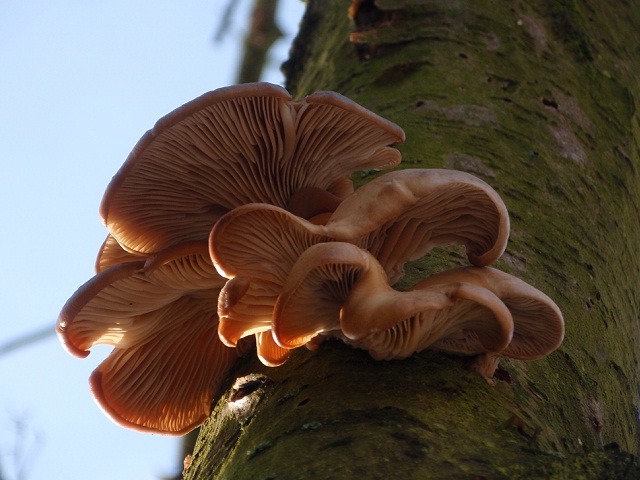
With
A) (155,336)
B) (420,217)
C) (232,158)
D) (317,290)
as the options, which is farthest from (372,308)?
(155,336)

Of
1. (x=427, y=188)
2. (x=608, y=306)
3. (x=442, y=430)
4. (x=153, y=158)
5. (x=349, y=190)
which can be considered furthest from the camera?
(x=608, y=306)

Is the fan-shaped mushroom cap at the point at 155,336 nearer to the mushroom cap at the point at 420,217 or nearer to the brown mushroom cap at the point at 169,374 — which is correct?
the brown mushroom cap at the point at 169,374

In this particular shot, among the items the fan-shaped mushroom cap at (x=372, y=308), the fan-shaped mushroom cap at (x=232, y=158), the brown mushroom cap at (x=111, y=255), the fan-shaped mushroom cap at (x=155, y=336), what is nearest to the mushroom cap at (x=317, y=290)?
the fan-shaped mushroom cap at (x=372, y=308)

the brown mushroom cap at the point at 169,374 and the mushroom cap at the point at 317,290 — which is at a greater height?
the mushroom cap at the point at 317,290

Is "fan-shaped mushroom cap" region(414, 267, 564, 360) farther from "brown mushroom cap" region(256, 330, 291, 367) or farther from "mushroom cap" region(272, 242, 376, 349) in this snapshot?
"brown mushroom cap" region(256, 330, 291, 367)

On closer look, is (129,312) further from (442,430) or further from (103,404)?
(442,430)

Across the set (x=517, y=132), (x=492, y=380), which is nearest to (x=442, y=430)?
(x=492, y=380)
